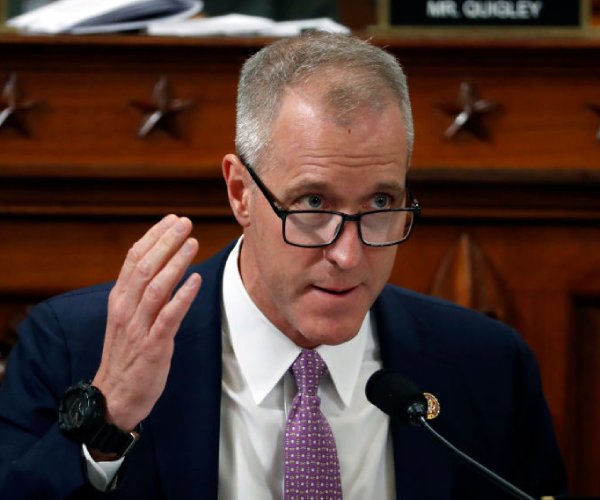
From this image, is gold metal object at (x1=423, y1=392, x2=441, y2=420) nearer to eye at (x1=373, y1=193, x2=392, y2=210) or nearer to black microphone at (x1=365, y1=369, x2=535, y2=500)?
black microphone at (x1=365, y1=369, x2=535, y2=500)

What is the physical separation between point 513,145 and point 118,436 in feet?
3.25

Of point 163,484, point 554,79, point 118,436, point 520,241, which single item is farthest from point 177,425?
point 554,79

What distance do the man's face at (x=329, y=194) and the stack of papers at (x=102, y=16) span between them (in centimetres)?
73

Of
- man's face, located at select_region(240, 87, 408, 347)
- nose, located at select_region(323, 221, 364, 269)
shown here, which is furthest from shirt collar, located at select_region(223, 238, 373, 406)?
nose, located at select_region(323, 221, 364, 269)

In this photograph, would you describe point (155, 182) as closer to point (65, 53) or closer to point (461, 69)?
point (65, 53)

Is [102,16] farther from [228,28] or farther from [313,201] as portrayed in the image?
[313,201]

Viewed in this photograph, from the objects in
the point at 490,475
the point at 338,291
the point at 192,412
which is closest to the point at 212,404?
the point at 192,412

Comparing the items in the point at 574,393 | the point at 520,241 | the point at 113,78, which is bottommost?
the point at 574,393

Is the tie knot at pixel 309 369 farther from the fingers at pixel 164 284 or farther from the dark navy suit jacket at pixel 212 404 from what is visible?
the fingers at pixel 164 284

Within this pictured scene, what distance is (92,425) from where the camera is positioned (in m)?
1.51

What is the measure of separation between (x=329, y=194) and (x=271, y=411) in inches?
12.9

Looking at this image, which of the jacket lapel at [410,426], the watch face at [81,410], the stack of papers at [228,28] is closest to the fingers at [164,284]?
the watch face at [81,410]

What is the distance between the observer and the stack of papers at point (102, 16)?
2.24m

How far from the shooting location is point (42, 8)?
238 centimetres
